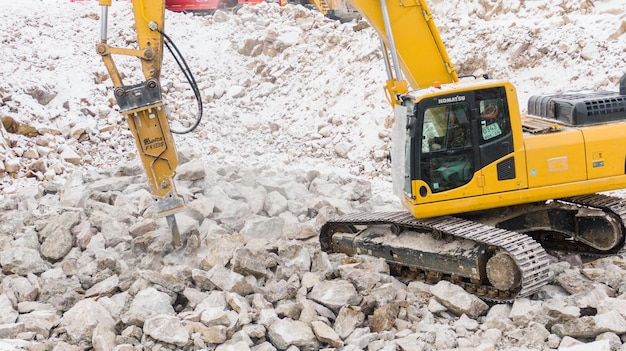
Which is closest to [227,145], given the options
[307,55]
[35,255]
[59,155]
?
[59,155]

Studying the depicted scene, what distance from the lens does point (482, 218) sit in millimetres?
6988

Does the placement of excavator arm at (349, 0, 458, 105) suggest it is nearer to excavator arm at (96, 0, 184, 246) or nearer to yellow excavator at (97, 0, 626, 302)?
yellow excavator at (97, 0, 626, 302)

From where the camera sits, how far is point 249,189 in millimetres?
9375

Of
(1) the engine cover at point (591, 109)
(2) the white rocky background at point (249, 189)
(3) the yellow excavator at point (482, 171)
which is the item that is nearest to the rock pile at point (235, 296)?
(2) the white rocky background at point (249, 189)

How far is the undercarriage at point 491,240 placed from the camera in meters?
6.12

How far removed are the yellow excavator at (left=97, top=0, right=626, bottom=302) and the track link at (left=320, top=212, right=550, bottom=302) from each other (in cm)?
1

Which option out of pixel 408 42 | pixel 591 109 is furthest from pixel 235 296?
pixel 591 109

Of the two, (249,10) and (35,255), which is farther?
(249,10)

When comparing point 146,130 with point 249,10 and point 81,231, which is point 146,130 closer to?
point 81,231

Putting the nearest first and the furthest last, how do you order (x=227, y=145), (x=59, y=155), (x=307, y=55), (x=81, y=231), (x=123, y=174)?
(x=81, y=231), (x=123, y=174), (x=59, y=155), (x=227, y=145), (x=307, y=55)

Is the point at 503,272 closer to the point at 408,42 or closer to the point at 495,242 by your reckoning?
the point at 495,242

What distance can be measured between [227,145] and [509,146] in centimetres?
791

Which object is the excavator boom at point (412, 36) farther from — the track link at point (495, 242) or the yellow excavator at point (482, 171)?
the track link at point (495, 242)

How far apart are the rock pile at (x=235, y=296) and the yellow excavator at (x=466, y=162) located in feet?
1.07
